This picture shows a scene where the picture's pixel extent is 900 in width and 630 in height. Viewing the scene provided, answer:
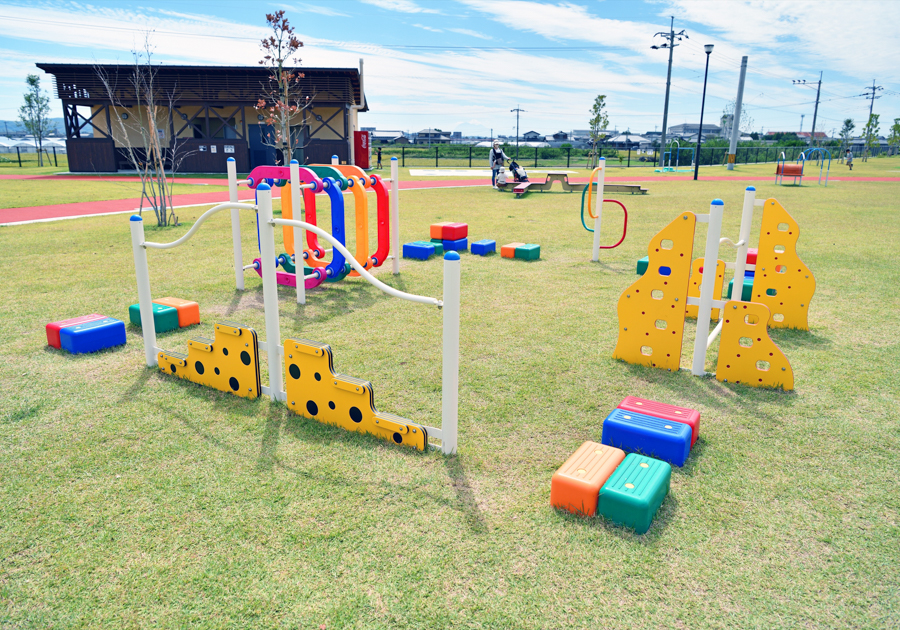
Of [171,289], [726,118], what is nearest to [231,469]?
[171,289]

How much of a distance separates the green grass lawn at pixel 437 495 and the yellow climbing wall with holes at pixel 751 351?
0.24m

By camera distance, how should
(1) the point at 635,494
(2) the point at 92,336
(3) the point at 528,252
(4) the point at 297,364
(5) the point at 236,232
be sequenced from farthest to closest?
1. (3) the point at 528,252
2. (5) the point at 236,232
3. (2) the point at 92,336
4. (4) the point at 297,364
5. (1) the point at 635,494

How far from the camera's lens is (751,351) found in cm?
498

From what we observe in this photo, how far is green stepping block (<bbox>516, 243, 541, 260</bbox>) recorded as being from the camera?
10.2 m

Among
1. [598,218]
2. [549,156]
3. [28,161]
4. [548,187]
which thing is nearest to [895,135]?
[549,156]

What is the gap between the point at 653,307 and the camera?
5.33 meters

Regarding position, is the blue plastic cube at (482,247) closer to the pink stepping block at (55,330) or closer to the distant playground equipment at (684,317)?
the distant playground equipment at (684,317)

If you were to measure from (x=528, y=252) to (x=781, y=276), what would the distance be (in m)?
4.45

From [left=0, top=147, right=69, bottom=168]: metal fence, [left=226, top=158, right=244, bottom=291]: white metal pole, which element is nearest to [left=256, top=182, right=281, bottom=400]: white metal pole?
[left=226, top=158, right=244, bottom=291]: white metal pole

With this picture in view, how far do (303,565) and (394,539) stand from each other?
48 cm

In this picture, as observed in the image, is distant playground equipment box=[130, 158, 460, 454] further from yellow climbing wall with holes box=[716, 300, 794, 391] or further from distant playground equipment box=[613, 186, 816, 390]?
yellow climbing wall with holes box=[716, 300, 794, 391]

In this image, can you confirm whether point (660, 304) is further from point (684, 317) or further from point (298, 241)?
point (298, 241)

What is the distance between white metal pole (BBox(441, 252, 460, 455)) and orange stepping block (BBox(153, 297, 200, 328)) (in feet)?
13.0

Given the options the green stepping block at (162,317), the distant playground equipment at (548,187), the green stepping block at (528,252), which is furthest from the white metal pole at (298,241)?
the distant playground equipment at (548,187)
